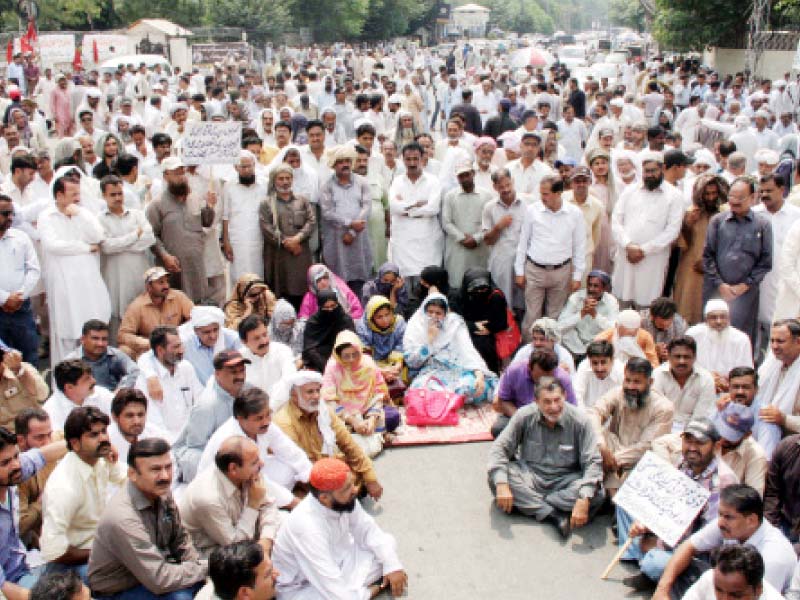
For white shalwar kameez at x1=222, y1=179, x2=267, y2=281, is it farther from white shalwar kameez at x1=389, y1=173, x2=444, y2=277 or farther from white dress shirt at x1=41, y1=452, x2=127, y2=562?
white dress shirt at x1=41, y1=452, x2=127, y2=562

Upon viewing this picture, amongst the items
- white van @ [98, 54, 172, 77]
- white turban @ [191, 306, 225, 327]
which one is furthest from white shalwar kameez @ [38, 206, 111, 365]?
white van @ [98, 54, 172, 77]

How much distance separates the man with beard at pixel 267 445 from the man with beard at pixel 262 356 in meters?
0.85

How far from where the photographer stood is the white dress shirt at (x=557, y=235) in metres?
7.00

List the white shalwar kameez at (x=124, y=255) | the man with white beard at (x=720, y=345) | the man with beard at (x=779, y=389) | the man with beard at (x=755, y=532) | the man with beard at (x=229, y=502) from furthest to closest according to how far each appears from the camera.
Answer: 1. the white shalwar kameez at (x=124, y=255)
2. the man with white beard at (x=720, y=345)
3. the man with beard at (x=779, y=389)
4. the man with beard at (x=229, y=502)
5. the man with beard at (x=755, y=532)

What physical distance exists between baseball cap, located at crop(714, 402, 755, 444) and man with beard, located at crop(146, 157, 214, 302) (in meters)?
4.53

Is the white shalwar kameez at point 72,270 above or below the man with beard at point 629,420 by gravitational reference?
above

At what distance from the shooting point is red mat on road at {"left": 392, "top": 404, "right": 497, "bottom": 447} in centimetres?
613

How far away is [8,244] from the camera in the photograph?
6266 millimetres

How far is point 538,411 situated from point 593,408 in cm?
42

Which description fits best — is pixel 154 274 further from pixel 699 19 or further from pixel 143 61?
pixel 143 61

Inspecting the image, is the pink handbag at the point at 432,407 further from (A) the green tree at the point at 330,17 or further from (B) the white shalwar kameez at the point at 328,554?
(A) the green tree at the point at 330,17

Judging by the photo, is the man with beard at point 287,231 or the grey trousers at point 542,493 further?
the man with beard at point 287,231

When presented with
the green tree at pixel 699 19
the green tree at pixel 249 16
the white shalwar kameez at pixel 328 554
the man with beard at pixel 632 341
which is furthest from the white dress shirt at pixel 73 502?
the green tree at pixel 249 16

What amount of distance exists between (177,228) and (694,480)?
4623 millimetres
